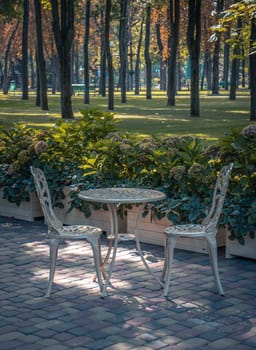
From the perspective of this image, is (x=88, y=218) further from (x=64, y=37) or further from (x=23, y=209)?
(x=64, y=37)

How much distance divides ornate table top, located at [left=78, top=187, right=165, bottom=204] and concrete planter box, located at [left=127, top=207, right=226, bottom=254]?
4.38ft

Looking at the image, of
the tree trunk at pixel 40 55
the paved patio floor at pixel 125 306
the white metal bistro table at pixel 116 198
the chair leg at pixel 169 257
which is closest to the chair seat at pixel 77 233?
the white metal bistro table at pixel 116 198

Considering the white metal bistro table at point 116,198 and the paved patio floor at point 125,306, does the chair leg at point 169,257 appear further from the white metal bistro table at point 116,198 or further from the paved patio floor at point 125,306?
the white metal bistro table at point 116,198

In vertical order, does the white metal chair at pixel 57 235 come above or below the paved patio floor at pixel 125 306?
above

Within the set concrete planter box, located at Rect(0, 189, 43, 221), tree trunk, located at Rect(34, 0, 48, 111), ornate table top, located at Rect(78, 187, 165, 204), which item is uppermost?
tree trunk, located at Rect(34, 0, 48, 111)

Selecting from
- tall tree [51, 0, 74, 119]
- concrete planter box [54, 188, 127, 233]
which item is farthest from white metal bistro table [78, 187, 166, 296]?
tall tree [51, 0, 74, 119]

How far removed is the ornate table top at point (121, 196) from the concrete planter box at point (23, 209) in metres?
3.13

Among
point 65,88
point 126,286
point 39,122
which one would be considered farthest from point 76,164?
point 65,88

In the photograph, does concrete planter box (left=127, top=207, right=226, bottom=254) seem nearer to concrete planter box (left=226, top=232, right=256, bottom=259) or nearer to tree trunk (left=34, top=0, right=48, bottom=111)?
concrete planter box (left=226, top=232, right=256, bottom=259)

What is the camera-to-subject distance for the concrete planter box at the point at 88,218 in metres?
9.14

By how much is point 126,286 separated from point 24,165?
389 centimetres

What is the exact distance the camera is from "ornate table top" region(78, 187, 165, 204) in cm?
646

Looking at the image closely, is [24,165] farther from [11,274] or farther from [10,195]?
[11,274]

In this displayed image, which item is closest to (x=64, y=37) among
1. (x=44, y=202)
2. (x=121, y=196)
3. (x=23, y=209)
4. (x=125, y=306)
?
(x=23, y=209)
